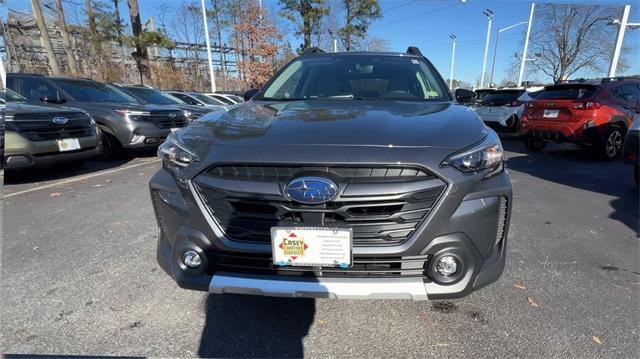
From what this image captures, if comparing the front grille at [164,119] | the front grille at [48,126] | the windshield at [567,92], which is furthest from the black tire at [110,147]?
the windshield at [567,92]

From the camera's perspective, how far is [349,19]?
93.5 ft

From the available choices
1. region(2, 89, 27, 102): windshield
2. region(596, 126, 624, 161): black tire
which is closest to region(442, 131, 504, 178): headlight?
region(596, 126, 624, 161): black tire

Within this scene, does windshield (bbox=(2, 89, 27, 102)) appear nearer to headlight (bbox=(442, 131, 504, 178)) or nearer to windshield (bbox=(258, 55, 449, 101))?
windshield (bbox=(258, 55, 449, 101))

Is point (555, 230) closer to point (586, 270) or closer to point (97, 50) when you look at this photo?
point (586, 270)

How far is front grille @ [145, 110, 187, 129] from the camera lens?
7.37 m

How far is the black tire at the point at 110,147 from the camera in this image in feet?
23.6

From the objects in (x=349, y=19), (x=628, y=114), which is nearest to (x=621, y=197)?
(x=628, y=114)

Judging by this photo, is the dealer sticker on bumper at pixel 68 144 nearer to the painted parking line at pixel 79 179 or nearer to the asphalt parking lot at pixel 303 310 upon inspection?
the painted parking line at pixel 79 179

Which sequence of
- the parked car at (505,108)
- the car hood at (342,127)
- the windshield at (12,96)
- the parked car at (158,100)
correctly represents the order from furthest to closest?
the parked car at (505,108) → the parked car at (158,100) → the windshield at (12,96) → the car hood at (342,127)

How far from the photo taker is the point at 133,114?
7.13 metres

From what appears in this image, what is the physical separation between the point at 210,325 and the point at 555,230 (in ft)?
10.7

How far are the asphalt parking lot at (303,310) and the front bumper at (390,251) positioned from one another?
16.7 inches

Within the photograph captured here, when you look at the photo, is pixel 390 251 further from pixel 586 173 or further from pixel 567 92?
pixel 567 92

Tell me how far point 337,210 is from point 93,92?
7699 millimetres
